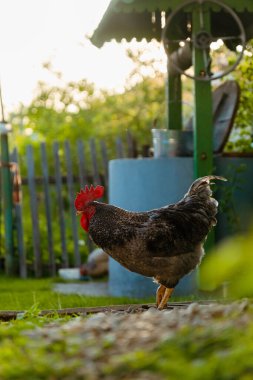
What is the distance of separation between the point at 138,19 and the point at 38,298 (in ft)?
10.8

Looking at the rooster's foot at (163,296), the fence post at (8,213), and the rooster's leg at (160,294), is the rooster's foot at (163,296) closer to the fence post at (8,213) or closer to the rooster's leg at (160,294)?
the rooster's leg at (160,294)

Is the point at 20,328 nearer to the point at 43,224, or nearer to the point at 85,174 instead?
the point at 85,174

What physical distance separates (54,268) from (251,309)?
8.56 m

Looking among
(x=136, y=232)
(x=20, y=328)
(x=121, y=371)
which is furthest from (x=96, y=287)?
(x=121, y=371)

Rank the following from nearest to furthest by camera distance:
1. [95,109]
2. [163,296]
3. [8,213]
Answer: [163,296], [8,213], [95,109]

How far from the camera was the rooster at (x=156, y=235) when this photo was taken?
5473mm

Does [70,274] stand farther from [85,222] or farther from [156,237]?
[156,237]

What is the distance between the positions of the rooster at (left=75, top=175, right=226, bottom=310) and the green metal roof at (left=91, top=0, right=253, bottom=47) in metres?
2.86

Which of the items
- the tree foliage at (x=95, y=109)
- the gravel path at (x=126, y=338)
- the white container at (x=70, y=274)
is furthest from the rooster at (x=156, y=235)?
the tree foliage at (x=95, y=109)

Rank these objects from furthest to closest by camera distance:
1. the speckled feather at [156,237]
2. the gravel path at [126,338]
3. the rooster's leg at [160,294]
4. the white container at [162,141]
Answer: the white container at [162,141]
the rooster's leg at [160,294]
the speckled feather at [156,237]
the gravel path at [126,338]

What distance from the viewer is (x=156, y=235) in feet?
18.1

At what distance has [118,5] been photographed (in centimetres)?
816

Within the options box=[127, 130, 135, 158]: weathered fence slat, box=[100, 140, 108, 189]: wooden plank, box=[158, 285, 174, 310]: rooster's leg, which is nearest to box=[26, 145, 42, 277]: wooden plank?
box=[100, 140, 108, 189]: wooden plank

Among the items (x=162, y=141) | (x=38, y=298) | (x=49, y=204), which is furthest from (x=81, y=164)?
(x=38, y=298)
